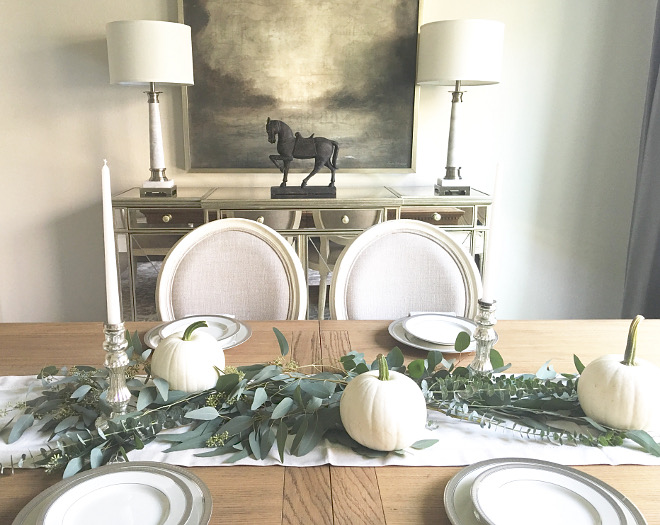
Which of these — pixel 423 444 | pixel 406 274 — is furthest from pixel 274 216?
pixel 423 444

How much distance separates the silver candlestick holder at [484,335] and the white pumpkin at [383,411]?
0.21 m

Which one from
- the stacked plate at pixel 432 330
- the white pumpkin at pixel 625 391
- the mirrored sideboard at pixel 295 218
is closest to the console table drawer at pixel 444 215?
the mirrored sideboard at pixel 295 218

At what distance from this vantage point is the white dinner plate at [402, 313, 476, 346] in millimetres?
1192

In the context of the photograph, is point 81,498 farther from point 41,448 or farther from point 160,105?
point 160,105

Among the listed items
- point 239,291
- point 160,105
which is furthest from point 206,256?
point 160,105

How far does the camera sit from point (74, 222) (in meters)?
2.73

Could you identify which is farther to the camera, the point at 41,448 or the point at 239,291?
the point at 239,291

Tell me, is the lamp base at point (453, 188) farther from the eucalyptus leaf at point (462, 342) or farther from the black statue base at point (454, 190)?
the eucalyptus leaf at point (462, 342)

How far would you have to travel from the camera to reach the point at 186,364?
848 mm

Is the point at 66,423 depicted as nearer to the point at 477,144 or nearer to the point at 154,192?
the point at 154,192

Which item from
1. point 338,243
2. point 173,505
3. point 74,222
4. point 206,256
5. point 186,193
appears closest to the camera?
point 173,505

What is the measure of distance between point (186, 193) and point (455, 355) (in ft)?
5.60

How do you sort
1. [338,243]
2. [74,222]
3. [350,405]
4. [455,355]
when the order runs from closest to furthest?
1. [350,405]
2. [455,355]
3. [338,243]
4. [74,222]

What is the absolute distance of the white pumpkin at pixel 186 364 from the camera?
2.78 ft
